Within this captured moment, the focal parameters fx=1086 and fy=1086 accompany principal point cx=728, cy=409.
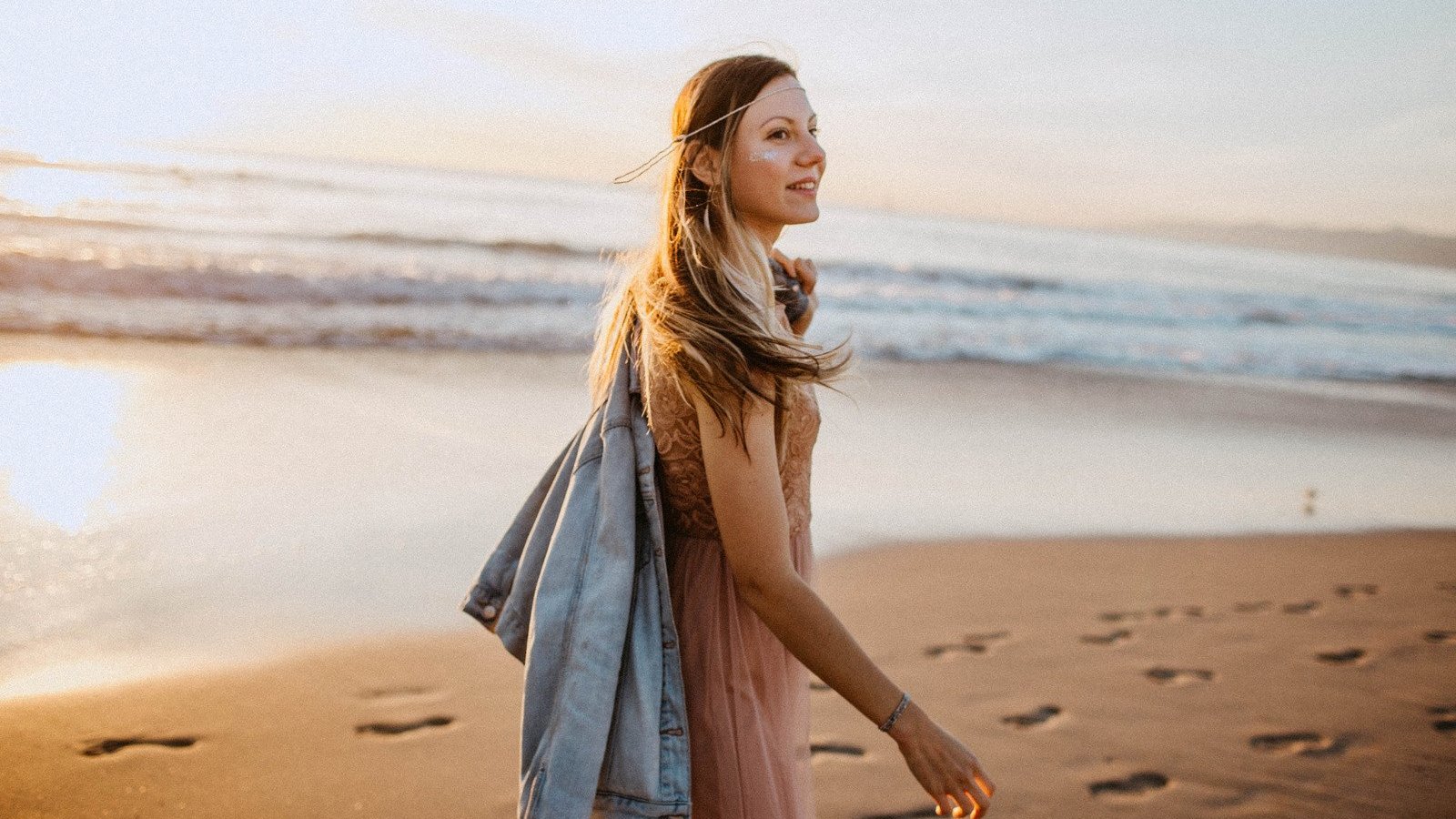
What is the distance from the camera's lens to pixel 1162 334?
18188mm

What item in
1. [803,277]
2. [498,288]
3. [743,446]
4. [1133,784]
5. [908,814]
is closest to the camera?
[743,446]

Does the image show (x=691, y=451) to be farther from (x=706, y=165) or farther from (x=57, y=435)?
(x=57, y=435)

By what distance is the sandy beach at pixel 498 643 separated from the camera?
11.8 ft

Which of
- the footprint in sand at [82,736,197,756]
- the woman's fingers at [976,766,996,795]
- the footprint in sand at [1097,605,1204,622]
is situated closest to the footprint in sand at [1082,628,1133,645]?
the footprint in sand at [1097,605,1204,622]

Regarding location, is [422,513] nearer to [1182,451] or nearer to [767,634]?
[767,634]

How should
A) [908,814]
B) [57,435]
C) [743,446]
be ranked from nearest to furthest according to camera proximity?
1. [743,446]
2. [908,814]
3. [57,435]

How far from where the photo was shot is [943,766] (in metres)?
1.77

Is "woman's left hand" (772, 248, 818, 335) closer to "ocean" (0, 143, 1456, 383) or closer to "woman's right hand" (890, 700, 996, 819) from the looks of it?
"ocean" (0, 143, 1456, 383)

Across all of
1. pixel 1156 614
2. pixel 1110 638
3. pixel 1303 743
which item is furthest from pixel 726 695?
pixel 1156 614

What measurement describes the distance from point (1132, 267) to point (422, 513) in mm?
33064

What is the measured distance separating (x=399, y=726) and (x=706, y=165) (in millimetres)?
2562

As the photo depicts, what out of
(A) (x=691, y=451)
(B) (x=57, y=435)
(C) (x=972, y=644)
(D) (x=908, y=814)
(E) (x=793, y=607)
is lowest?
(D) (x=908, y=814)

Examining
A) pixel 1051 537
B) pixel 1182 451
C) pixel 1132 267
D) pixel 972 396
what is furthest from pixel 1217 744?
pixel 1132 267

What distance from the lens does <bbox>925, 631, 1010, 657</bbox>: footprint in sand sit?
4707 mm
